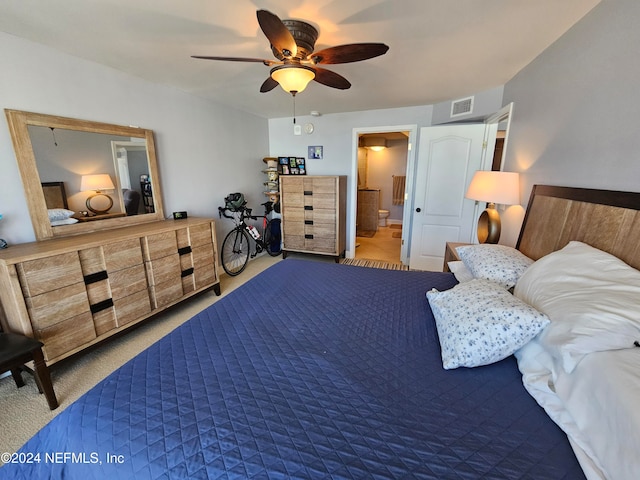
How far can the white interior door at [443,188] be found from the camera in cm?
339

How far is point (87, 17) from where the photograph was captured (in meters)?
1.63

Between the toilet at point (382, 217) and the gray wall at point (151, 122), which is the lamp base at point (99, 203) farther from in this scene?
the toilet at point (382, 217)

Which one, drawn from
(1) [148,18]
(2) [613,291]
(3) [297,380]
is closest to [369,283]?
(3) [297,380]

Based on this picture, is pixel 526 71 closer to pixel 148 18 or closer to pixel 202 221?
pixel 148 18

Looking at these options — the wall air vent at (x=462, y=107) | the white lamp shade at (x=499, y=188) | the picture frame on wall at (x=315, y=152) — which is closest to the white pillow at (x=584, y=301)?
the white lamp shade at (x=499, y=188)

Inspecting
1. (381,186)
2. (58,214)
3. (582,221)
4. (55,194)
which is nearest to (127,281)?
(58,214)

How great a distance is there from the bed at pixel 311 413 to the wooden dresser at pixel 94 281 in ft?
3.87

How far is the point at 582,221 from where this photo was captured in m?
1.39

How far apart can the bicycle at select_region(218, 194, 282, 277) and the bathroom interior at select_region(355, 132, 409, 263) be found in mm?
1892

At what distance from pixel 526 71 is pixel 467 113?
3.16ft

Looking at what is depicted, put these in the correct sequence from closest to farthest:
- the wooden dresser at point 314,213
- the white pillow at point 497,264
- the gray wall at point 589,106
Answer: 1. the gray wall at point 589,106
2. the white pillow at point 497,264
3. the wooden dresser at point 314,213

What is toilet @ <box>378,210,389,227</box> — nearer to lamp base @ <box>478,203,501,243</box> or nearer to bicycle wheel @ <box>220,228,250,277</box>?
bicycle wheel @ <box>220,228,250,277</box>

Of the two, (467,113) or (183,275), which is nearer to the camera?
(183,275)

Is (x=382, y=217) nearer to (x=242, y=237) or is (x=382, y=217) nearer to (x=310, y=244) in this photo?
(x=310, y=244)
